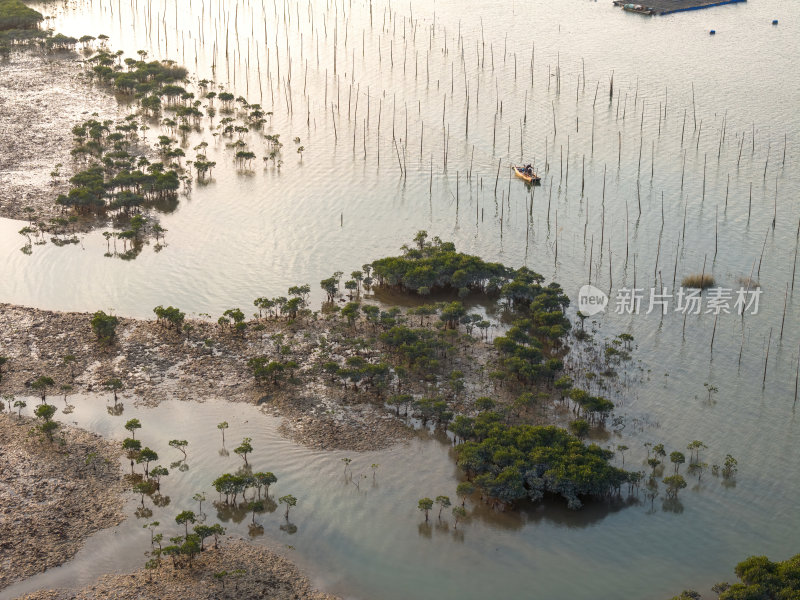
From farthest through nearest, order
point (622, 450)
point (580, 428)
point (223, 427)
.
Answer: point (223, 427) → point (580, 428) → point (622, 450)

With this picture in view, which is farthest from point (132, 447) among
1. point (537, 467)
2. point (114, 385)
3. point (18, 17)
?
point (18, 17)

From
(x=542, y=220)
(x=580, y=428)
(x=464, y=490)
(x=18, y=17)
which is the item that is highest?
(x=18, y=17)

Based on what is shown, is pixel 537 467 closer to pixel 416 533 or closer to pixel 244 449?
pixel 416 533

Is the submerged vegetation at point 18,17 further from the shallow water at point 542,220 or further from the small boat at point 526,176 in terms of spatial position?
the small boat at point 526,176

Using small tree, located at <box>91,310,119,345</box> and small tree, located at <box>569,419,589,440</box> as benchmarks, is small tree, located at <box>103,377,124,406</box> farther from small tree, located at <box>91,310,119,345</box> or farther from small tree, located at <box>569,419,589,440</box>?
small tree, located at <box>569,419,589,440</box>

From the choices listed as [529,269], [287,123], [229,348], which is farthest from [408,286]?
[287,123]
